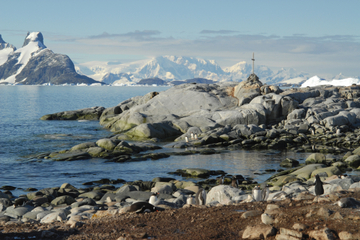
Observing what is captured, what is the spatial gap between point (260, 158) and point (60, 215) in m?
18.6

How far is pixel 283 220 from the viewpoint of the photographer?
26.4 feet

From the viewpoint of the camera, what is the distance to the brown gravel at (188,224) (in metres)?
7.79

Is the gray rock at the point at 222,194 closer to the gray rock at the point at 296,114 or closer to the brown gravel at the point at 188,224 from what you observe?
the brown gravel at the point at 188,224

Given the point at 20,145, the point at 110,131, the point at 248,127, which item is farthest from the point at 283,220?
the point at 110,131

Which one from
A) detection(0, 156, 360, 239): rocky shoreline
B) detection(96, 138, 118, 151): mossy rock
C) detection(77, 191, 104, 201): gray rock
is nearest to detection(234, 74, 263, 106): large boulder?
detection(96, 138, 118, 151): mossy rock

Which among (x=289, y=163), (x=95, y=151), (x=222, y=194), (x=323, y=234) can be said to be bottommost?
(x=289, y=163)

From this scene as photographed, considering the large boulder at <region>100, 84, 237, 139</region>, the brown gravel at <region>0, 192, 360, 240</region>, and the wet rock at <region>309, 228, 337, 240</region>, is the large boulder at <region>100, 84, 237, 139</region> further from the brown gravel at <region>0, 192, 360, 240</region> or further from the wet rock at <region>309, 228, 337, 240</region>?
the wet rock at <region>309, 228, 337, 240</region>

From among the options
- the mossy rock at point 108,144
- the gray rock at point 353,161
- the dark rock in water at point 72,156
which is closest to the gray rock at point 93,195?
the dark rock in water at point 72,156

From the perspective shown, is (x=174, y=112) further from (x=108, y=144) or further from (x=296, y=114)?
(x=108, y=144)

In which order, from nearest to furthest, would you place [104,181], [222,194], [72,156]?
1. [222,194]
2. [104,181]
3. [72,156]

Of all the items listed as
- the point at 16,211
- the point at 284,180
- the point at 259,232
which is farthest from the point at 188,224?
the point at 284,180

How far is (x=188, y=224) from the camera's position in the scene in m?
8.74

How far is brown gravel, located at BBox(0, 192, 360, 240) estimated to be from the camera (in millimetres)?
7793

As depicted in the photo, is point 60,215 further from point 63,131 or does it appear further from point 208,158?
point 63,131
